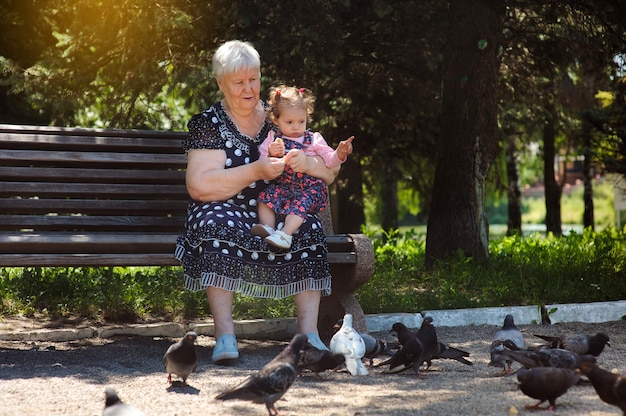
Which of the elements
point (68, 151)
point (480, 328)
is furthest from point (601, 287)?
point (68, 151)

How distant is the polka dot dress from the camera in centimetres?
530

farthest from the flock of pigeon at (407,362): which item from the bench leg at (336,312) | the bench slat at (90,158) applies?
the bench slat at (90,158)

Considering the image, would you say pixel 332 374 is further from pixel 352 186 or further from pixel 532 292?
pixel 352 186

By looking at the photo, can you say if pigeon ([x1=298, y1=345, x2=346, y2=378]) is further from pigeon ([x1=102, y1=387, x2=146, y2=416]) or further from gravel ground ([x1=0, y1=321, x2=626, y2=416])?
pigeon ([x1=102, y1=387, x2=146, y2=416])

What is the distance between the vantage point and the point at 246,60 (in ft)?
18.4

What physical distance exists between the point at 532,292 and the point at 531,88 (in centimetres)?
458

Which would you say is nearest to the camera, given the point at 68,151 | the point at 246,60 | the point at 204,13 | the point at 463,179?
the point at 246,60

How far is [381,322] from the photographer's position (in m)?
6.76

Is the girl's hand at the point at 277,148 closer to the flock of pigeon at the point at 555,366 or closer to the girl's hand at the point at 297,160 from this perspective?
the girl's hand at the point at 297,160

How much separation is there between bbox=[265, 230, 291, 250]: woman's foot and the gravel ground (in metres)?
0.79

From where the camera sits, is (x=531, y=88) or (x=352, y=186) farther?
(x=352, y=186)

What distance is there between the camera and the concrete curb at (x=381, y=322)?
6449mm

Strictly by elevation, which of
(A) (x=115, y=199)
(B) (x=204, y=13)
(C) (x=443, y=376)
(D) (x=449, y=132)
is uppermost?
(B) (x=204, y=13)

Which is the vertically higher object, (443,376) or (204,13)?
(204,13)
